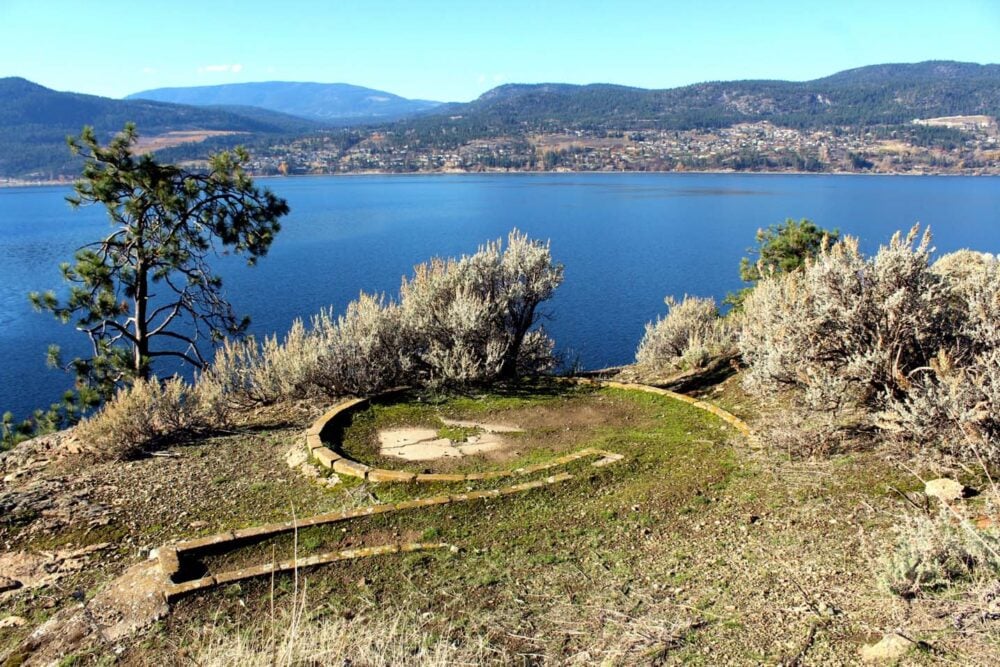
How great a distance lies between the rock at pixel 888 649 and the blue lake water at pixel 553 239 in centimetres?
1960

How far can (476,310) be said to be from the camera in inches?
462

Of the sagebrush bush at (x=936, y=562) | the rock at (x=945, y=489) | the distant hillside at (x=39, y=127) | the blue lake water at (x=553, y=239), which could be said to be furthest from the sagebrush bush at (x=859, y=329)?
the distant hillside at (x=39, y=127)

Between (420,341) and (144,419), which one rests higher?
(420,341)

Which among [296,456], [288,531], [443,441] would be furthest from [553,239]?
[288,531]

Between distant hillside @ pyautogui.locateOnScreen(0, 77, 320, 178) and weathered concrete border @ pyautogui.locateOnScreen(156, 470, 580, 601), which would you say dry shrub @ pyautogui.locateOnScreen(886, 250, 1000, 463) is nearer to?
weathered concrete border @ pyautogui.locateOnScreen(156, 470, 580, 601)

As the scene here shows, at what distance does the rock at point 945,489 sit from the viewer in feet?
18.3

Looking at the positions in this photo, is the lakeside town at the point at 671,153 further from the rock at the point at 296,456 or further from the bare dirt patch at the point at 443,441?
the rock at the point at 296,456

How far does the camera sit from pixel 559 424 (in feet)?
32.1

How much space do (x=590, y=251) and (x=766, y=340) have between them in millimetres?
42277

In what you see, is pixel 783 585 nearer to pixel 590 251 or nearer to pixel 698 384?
pixel 698 384

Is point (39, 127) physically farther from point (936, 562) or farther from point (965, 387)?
point (936, 562)

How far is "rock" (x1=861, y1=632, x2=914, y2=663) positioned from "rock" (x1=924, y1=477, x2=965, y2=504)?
2208mm

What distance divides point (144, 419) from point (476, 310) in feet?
17.8

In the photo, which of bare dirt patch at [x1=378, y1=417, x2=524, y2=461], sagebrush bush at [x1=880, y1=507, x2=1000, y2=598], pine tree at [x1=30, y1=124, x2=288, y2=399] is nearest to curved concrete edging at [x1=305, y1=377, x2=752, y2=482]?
bare dirt patch at [x1=378, y1=417, x2=524, y2=461]
